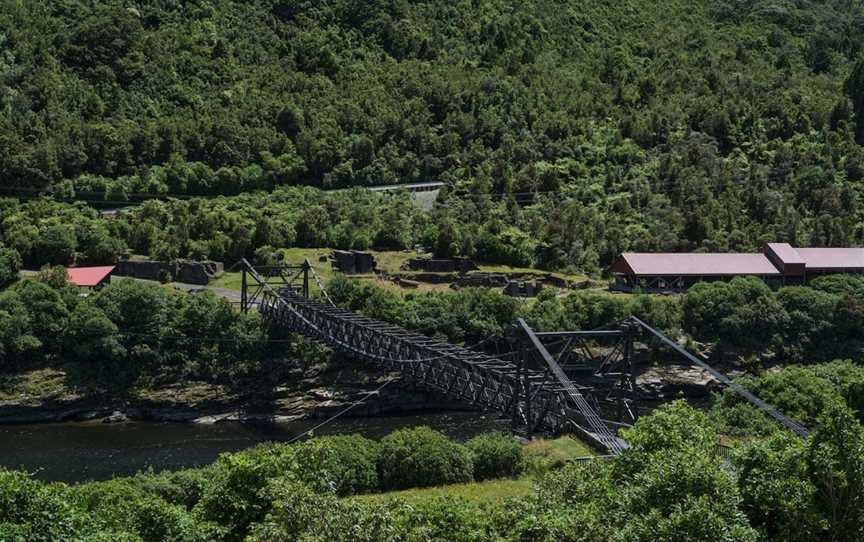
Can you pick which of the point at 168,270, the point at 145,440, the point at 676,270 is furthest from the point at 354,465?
the point at 676,270

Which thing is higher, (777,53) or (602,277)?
(777,53)

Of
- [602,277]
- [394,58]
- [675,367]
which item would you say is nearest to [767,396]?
[675,367]

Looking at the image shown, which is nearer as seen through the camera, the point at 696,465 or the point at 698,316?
the point at 696,465

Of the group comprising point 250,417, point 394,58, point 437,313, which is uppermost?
point 394,58

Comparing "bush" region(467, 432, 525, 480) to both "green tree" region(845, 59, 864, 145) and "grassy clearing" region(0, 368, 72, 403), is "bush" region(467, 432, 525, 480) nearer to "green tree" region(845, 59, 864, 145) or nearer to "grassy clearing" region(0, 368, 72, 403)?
"grassy clearing" region(0, 368, 72, 403)

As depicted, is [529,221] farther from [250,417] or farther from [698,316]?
[250,417]

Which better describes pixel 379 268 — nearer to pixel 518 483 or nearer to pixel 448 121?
pixel 448 121

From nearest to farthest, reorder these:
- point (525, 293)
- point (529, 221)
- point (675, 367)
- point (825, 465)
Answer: point (825, 465)
point (675, 367)
point (525, 293)
point (529, 221)
